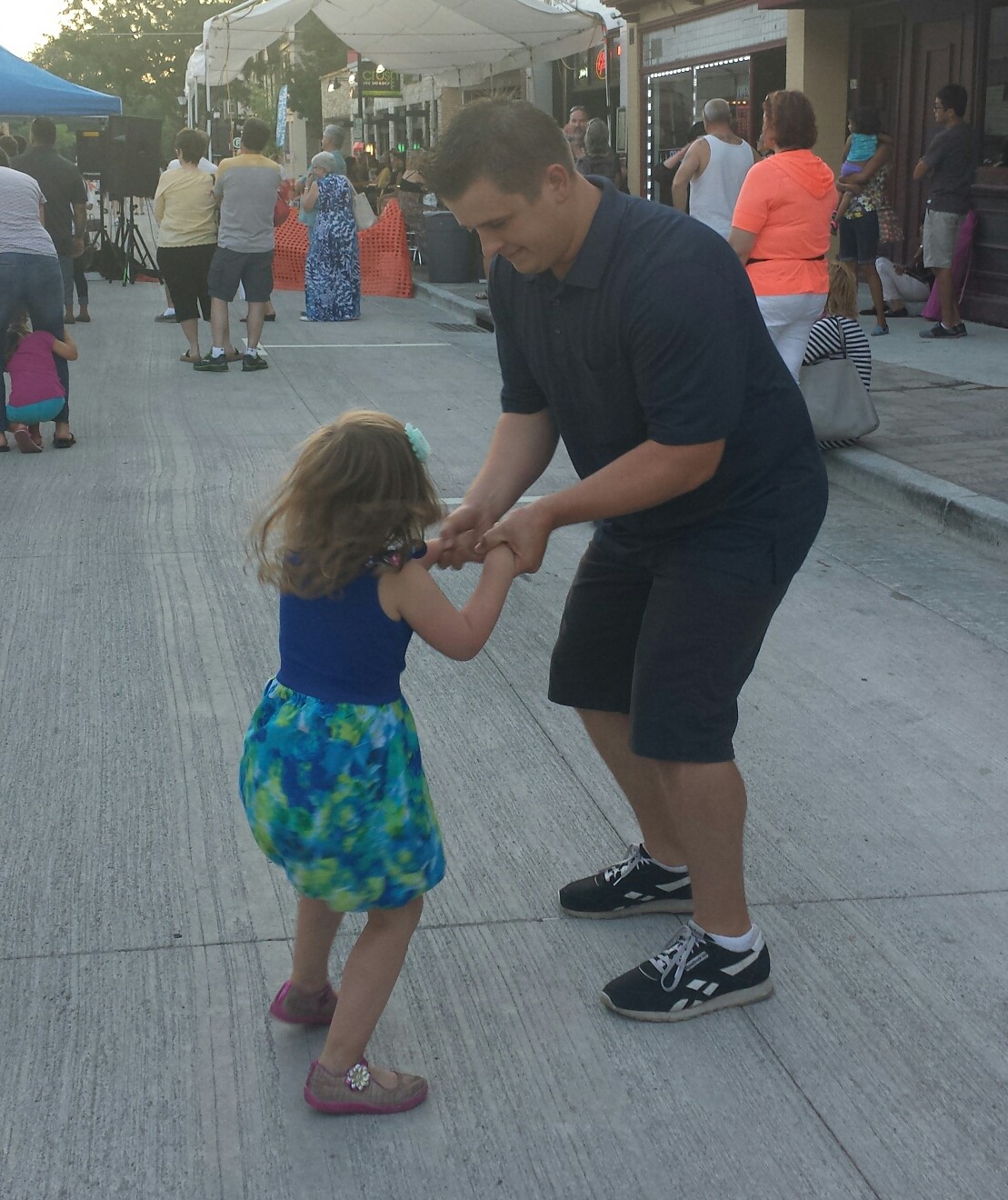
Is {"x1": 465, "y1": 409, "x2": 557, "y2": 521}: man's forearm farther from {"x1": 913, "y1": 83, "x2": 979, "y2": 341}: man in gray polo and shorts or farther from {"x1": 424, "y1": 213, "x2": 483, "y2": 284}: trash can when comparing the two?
{"x1": 424, "y1": 213, "x2": 483, "y2": 284}: trash can

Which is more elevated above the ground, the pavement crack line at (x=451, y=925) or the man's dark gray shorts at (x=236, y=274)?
the man's dark gray shorts at (x=236, y=274)

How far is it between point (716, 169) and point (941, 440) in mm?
2763

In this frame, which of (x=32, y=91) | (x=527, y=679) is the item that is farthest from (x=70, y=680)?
(x=32, y=91)

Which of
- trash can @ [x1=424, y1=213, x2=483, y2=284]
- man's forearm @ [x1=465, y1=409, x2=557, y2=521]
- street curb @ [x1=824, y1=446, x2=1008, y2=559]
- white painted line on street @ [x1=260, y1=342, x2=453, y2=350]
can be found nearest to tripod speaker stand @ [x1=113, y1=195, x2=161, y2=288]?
trash can @ [x1=424, y1=213, x2=483, y2=284]

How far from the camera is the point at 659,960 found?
2973mm

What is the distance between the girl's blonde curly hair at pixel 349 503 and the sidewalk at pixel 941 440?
4.44 metres

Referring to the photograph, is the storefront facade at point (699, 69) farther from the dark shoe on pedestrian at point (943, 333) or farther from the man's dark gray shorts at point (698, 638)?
the man's dark gray shorts at point (698, 638)

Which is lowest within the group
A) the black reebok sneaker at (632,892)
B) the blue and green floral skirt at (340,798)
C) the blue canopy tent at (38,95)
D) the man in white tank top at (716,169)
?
the black reebok sneaker at (632,892)

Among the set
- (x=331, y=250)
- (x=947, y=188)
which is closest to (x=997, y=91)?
(x=947, y=188)

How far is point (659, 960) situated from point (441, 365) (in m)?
9.61

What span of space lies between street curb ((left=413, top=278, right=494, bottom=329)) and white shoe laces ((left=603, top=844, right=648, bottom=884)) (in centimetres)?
1117

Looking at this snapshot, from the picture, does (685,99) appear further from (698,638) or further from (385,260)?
(698,638)

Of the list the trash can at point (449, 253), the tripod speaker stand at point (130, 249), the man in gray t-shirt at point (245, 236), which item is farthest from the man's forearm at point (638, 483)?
the tripod speaker stand at point (130, 249)

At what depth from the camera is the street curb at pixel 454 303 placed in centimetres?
1520
